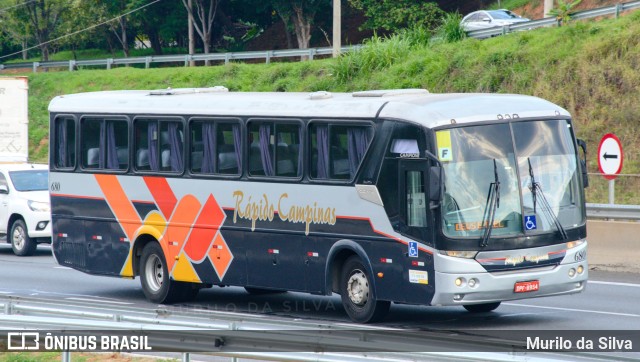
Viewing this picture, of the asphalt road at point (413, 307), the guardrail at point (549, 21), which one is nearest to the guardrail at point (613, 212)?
the asphalt road at point (413, 307)

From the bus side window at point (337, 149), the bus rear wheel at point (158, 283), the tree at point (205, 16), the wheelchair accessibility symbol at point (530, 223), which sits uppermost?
the tree at point (205, 16)

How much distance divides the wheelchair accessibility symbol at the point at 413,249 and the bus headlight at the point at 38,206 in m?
14.3

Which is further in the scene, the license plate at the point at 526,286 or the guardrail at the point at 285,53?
the guardrail at the point at 285,53

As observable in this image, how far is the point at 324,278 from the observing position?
14.9 m

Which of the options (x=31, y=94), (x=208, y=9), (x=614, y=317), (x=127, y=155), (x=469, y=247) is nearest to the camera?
(x=469, y=247)

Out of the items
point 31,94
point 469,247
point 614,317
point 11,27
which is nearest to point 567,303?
point 614,317

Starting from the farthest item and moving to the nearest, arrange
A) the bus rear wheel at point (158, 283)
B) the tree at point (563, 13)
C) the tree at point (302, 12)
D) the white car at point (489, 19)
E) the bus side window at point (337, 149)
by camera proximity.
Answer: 1. the tree at point (302, 12)
2. the white car at point (489, 19)
3. the tree at point (563, 13)
4. the bus rear wheel at point (158, 283)
5. the bus side window at point (337, 149)

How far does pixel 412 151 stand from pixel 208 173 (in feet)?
12.4

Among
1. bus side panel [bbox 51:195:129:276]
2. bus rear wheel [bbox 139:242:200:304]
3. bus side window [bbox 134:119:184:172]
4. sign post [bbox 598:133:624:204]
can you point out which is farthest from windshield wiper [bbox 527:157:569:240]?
sign post [bbox 598:133:624:204]

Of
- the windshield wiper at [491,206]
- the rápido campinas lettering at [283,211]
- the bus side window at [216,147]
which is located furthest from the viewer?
the bus side window at [216,147]

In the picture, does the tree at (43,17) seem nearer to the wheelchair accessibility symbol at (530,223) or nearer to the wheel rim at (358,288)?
the wheel rim at (358,288)

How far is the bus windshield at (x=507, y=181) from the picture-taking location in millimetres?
13625

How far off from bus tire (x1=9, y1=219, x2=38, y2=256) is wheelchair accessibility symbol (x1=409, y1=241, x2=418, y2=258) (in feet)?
47.0

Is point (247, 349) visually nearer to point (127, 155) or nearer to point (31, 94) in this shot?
point (127, 155)
